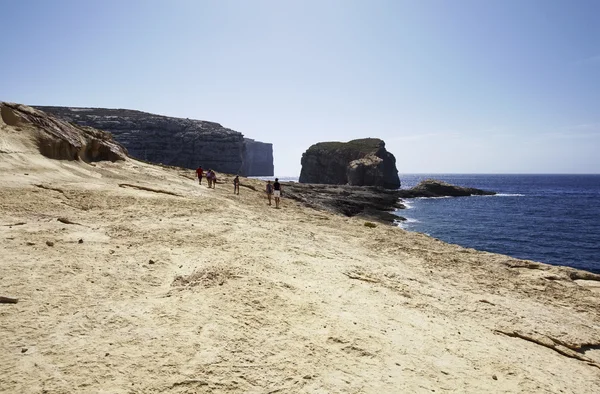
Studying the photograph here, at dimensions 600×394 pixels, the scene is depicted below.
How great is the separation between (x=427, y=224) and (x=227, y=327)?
5195 centimetres

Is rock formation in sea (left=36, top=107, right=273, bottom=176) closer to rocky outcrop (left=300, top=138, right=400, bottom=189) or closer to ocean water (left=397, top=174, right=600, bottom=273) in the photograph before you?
rocky outcrop (left=300, top=138, right=400, bottom=189)

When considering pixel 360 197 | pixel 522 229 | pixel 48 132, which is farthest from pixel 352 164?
pixel 48 132

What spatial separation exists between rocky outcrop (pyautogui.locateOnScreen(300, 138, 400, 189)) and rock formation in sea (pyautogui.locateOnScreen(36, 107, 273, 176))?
30.1 metres

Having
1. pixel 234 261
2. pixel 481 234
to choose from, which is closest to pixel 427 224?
pixel 481 234

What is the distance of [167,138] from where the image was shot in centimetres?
11675

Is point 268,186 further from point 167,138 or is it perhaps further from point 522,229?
point 167,138

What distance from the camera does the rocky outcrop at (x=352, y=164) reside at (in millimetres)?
109500

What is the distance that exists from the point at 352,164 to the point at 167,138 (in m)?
65.7

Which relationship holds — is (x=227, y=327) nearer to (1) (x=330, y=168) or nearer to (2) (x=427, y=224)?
(2) (x=427, y=224)

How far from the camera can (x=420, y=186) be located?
106m

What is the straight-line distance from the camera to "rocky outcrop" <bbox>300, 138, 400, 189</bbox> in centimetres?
10950

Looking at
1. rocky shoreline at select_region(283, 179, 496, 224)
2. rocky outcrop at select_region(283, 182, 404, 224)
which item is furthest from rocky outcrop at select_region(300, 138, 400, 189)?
rocky outcrop at select_region(283, 182, 404, 224)

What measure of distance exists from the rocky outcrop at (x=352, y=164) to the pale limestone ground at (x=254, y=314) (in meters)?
95.1

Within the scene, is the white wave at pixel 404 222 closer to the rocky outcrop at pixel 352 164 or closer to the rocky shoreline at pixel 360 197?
the rocky shoreline at pixel 360 197
